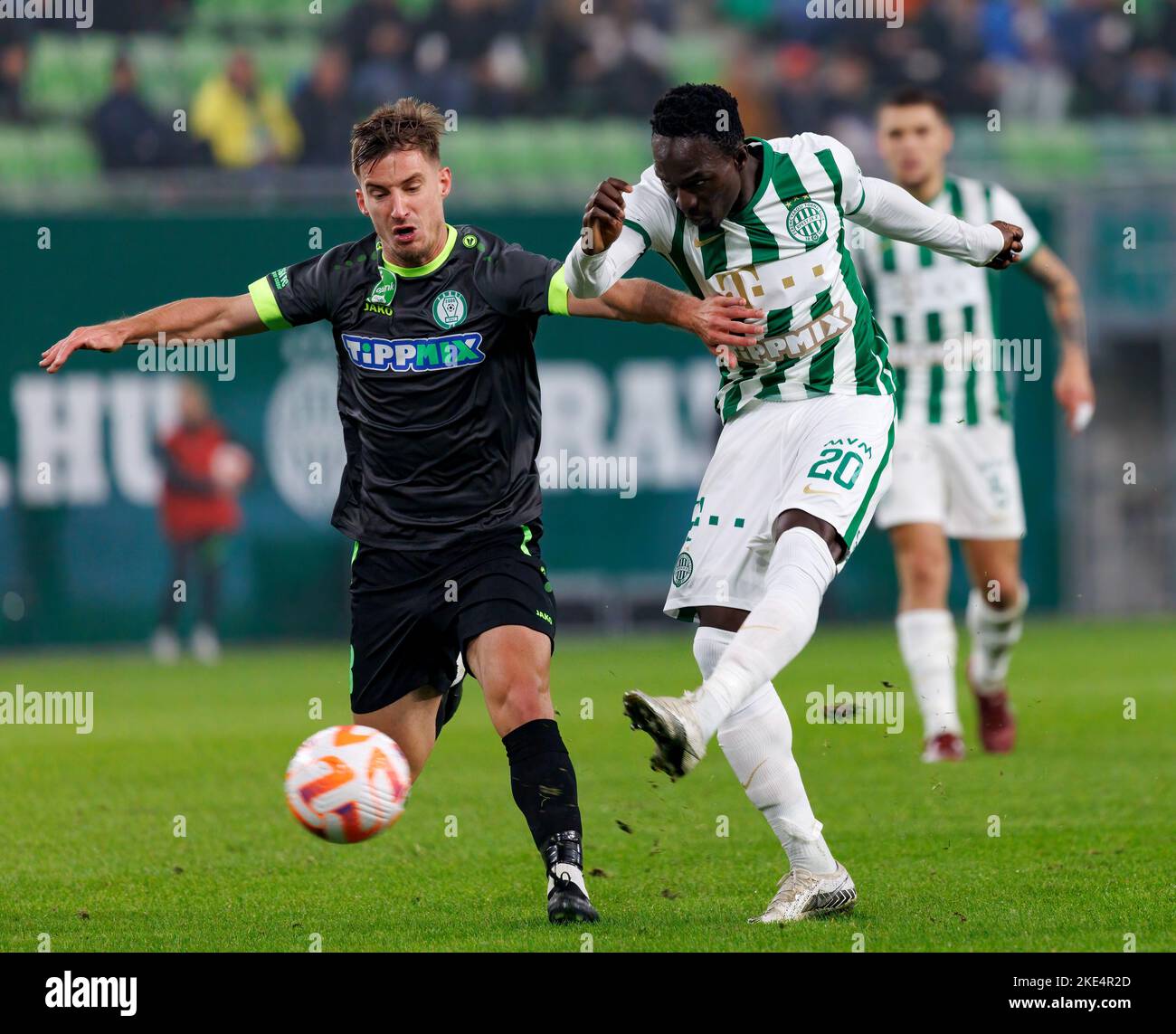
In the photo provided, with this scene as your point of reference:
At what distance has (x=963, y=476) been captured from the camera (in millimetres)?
9430

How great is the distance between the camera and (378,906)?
5730 millimetres

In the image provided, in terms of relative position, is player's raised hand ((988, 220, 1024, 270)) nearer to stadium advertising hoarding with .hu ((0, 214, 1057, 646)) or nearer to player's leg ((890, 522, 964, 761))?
player's leg ((890, 522, 964, 761))

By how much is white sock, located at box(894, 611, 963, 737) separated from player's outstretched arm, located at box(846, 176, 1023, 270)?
3.43 metres

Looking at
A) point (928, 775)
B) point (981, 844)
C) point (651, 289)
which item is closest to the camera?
point (651, 289)

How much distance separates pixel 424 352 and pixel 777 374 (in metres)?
1.03

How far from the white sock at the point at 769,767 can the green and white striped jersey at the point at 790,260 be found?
2.69ft

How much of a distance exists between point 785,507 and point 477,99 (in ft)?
48.2

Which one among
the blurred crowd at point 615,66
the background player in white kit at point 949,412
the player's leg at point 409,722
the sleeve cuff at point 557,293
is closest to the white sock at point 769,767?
the player's leg at point 409,722

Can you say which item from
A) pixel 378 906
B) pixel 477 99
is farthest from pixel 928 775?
pixel 477 99

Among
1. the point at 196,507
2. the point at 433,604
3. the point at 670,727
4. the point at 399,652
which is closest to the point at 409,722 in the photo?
the point at 399,652

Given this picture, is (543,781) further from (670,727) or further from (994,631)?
(994,631)

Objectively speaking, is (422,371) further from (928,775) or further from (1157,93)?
(1157,93)

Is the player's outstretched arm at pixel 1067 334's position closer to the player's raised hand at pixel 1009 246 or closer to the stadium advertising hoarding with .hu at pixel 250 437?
the player's raised hand at pixel 1009 246

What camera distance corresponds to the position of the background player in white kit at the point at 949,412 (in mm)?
9188
